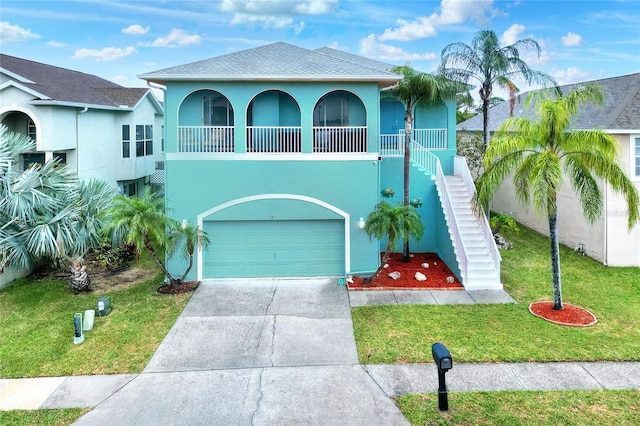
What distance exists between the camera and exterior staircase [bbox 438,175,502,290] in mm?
12094

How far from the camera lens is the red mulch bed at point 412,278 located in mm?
12297

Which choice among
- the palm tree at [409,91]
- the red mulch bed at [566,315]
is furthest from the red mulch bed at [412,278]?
the red mulch bed at [566,315]

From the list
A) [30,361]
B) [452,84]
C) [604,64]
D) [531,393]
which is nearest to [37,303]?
[30,361]

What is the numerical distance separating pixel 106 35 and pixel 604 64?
30.2 meters

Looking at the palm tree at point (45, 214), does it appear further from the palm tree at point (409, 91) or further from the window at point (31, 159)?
the palm tree at point (409, 91)

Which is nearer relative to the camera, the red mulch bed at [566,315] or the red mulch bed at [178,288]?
the red mulch bed at [566,315]

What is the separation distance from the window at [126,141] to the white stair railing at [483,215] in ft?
48.0

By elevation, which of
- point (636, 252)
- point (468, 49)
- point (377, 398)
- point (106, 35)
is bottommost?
point (377, 398)

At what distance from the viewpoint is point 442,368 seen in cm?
629

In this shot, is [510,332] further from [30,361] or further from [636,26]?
[636,26]

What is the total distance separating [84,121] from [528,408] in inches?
683

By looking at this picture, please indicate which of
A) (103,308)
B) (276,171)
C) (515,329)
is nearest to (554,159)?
(515,329)

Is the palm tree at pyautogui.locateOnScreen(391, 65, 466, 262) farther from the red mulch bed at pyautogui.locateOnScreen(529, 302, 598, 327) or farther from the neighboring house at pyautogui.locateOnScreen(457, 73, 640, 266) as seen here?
the red mulch bed at pyautogui.locateOnScreen(529, 302, 598, 327)

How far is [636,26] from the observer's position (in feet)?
68.5
